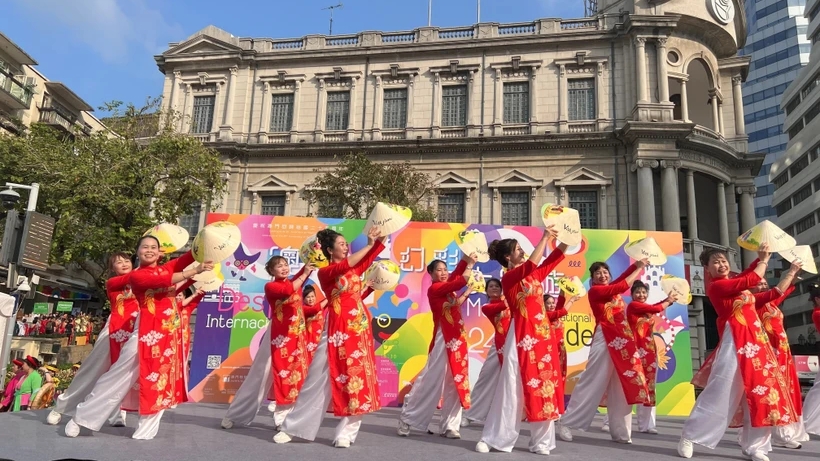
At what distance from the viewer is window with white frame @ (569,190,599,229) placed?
65.1 ft

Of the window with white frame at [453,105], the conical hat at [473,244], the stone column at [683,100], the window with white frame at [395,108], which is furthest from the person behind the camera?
the window with white frame at [395,108]

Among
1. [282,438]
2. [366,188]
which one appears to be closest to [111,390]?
[282,438]

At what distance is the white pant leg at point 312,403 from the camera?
185 inches

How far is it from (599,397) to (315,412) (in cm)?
297

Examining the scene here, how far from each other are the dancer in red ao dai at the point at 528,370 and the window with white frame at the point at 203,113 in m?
20.9

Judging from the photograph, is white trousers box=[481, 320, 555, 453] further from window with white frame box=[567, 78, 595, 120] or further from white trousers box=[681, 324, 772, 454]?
window with white frame box=[567, 78, 595, 120]

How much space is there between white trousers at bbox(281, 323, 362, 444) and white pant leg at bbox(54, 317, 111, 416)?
2082 mm

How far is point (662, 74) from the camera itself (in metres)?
19.8

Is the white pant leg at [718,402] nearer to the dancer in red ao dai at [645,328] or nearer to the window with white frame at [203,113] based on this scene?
the dancer in red ao dai at [645,328]

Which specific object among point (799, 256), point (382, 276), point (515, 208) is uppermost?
point (515, 208)

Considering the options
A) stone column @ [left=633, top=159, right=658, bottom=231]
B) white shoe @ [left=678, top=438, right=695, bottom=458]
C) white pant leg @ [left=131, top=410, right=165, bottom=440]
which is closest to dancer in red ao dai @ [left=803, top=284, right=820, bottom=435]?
white shoe @ [left=678, top=438, right=695, bottom=458]

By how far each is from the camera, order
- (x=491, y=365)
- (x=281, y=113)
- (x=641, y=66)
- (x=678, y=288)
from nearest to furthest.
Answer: (x=491, y=365)
(x=678, y=288)
(x=641, y=66)
(x=281, y=113)

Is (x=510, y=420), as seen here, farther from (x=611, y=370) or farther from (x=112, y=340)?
(x=112, y=340)

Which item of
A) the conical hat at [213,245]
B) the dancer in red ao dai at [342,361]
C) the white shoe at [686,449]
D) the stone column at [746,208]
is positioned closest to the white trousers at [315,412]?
the dancer in red ao dai at [342,361]
